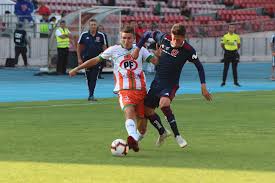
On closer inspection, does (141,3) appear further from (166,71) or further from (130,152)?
(130,152)

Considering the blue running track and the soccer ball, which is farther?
the blue running track

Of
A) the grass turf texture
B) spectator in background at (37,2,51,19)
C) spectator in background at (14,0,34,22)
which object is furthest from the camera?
spectator in background at (37,2,51,19)

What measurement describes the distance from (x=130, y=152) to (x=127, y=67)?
4.60 feet

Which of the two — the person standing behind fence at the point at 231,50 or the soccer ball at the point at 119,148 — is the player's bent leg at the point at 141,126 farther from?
the person standing behind fence at the point at 231,50

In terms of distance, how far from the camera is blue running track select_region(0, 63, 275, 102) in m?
24.7

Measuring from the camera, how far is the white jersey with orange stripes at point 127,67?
1285cm

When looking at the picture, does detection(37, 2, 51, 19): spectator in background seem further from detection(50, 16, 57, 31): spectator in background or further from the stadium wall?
the stadium wall

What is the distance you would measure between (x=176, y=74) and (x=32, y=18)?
26.6 m

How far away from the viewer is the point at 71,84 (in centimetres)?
2966

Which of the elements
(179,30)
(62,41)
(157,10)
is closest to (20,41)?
(62,41)

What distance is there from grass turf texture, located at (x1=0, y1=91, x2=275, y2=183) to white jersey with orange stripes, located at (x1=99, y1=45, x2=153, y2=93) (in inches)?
36.5

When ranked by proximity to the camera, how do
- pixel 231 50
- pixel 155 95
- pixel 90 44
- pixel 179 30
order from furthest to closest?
pixel 231 50
pixel 90 44
pixel 155 95
pixel 179 30

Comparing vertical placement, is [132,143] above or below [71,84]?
above

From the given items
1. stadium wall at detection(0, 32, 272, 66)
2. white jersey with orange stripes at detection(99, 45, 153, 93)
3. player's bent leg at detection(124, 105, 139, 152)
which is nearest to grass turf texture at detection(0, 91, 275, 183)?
player's bent leg at detection(124, 105, 139, 152)
